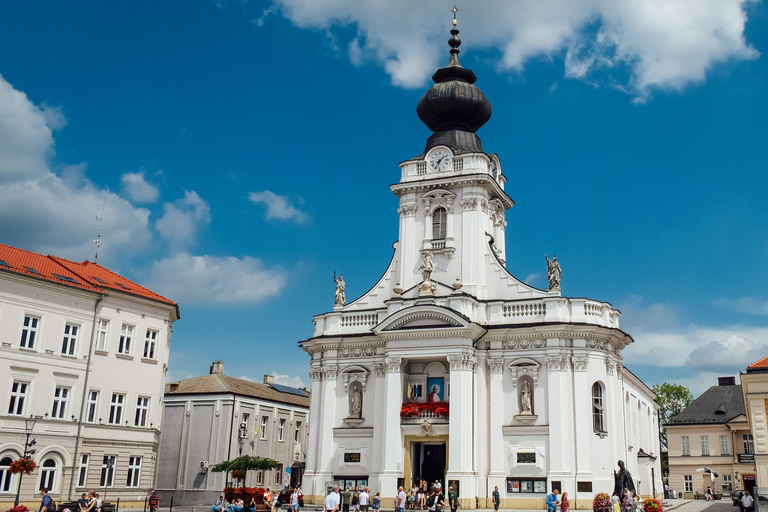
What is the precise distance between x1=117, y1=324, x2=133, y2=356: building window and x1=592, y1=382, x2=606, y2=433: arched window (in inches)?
920

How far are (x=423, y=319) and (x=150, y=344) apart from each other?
14.6m

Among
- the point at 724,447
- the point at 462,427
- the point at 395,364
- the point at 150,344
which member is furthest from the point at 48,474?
the point at 724,447

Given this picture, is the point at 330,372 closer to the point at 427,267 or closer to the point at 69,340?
the point at 427,267

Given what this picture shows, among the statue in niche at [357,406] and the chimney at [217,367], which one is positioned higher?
the chimney at [217,367]

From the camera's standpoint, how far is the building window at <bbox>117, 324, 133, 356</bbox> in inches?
1481

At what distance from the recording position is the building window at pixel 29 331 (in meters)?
33.8

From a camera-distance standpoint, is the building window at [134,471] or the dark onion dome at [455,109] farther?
the dark onion dome at [455,109]

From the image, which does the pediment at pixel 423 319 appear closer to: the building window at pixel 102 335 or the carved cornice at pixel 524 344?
the carved cornice at pixel 524 344

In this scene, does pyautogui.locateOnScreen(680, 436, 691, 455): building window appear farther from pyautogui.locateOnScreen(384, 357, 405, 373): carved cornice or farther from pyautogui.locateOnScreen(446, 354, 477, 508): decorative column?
pyautogui.locateOnScreen(384, 357, 405, 373): carved cornice

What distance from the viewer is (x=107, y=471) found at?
3584 cm

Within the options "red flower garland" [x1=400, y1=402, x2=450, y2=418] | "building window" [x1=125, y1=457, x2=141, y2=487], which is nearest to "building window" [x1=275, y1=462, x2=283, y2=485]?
"building window" [x1=125, y1=457, x2=141, y2=487]

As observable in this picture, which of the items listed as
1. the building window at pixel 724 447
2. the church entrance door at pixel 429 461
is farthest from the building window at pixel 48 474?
→ the building window at pixel 724 447

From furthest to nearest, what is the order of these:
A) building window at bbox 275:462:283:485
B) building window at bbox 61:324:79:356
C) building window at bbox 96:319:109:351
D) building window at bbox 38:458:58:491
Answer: building window at bbox 275:462:283:485, building window at bbox 96:319:109:351, building window at bbox 61:324:79:356, building window at bbox 38:458:58:491

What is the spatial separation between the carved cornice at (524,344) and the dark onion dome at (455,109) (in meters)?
11.7
